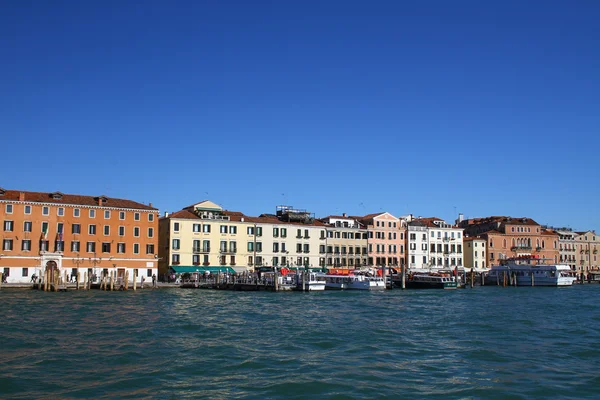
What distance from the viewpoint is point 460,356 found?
62.6 ft

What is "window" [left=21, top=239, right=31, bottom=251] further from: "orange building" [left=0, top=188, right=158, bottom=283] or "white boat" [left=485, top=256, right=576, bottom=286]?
"white boat" [left=485, top=256, right=576, bottom=286]

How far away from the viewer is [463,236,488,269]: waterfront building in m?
79.3

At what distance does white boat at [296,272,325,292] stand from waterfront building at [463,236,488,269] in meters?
31.4

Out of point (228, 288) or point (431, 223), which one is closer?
point (228, 288)

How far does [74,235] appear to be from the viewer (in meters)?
52.1

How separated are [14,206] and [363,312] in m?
30.5

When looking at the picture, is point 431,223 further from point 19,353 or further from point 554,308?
point 19,353

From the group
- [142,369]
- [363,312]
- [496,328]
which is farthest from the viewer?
[363,312]

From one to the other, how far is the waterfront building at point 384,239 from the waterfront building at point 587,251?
Result: 29.8 metres

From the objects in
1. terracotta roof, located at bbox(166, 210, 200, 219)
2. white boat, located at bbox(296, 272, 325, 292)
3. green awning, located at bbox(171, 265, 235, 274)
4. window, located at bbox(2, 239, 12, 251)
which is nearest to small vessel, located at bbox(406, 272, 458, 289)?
white boat, located at bbox(296, 272, 325, 292)

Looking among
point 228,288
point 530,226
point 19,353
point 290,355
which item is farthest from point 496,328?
point 530,226

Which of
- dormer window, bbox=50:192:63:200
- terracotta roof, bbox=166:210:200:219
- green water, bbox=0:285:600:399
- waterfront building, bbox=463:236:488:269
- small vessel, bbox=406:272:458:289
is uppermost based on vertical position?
dormer window, bbox=50:192:63:200

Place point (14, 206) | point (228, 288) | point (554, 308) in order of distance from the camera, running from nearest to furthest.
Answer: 1. point (554, 308)
2. point (14, 206)
3. point (228, 288)

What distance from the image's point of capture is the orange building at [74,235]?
4972 centimetres
